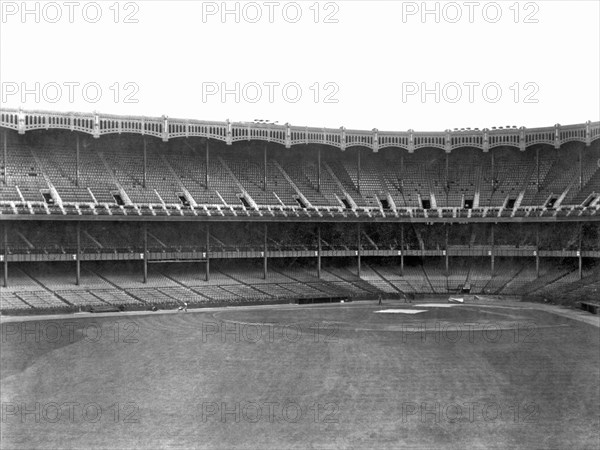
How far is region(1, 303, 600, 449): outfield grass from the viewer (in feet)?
70.1

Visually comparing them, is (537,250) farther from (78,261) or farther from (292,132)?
(78,261)

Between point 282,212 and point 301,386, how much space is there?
41.9m

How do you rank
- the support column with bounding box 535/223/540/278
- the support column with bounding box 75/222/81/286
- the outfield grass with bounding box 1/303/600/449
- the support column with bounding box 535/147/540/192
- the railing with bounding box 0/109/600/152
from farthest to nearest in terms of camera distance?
the support column with bounding box 535/147/540/192
the support column with bounding box 535/223/540/278
the railing with bounding box 0/109/600/152
the support column with bounding box 75/222/81/286
the outfield grass with bounding box 1/303/600/449

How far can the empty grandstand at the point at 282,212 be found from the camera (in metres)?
60.8

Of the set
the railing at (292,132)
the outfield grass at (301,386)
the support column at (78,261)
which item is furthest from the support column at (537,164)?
the support column at (78,261)

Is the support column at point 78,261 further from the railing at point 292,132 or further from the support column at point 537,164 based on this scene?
the support column at point 537,164

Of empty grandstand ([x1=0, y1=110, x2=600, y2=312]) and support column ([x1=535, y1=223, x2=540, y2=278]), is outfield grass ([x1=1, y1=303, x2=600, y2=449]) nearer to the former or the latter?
empty grandstand ([x1=0, y1=110, x2=600, y2=312])

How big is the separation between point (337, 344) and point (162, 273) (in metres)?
31.1

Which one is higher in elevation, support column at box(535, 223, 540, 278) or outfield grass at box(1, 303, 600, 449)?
support column at box(535, 223, 540, 278)

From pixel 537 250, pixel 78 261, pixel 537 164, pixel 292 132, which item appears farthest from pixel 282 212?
pixel 537 164

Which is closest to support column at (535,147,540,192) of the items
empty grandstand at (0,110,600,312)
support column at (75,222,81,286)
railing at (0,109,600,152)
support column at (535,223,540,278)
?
empty grandstand at (0,110,600,312)

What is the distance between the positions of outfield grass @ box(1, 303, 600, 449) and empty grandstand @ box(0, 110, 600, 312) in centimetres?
1735

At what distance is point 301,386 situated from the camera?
27578 mm

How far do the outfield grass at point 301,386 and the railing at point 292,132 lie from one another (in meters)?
21.5
